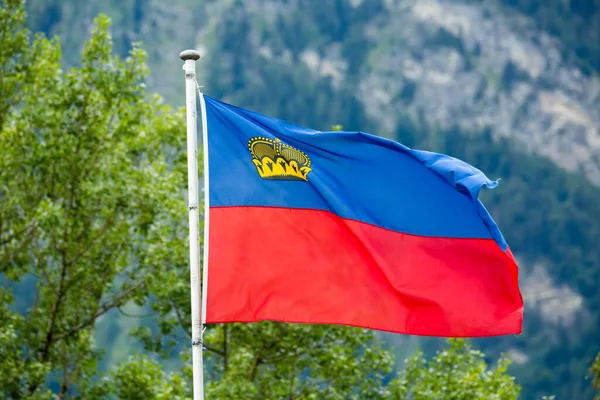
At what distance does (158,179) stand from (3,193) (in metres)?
4.40

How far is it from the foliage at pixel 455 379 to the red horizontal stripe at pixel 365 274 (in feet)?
43.2

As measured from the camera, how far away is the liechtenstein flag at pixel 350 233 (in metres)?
9.13

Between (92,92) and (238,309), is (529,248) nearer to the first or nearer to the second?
(92,92)

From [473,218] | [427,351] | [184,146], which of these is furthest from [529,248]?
[473,218]

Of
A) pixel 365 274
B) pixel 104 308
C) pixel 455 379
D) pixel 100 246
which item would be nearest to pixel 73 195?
pixel 100 246

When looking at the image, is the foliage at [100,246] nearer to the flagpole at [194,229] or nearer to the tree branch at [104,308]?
the tree branch at [104,308]

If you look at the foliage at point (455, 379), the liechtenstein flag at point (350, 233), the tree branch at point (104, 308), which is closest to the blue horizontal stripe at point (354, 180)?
the liechtenstein flag at point (350, 233)

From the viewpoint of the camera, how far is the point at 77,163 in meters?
22.8

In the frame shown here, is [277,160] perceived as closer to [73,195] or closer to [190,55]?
[190,55]

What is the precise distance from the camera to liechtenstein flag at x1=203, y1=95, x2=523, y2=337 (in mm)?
9133

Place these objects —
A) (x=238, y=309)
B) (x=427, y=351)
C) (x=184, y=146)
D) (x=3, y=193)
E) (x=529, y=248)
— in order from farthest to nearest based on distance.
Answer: (x=529, y=248) → (x=427, y=351) → (x=184, y=146) → (x=3, y=193) → (x=238, y=309)

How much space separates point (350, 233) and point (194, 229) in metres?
1.70

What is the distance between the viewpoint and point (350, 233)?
31.2ft

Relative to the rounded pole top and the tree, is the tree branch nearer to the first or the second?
the tree
